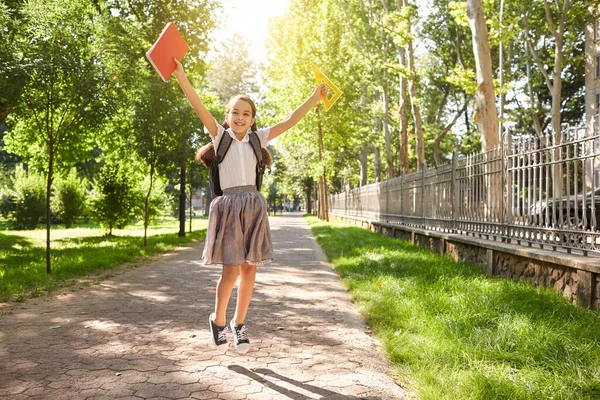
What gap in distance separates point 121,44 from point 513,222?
25.4 ft

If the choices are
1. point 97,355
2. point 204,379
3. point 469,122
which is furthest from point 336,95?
point 469,122

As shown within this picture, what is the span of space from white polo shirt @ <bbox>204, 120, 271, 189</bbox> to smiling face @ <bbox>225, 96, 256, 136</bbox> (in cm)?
6

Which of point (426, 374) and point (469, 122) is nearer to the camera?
point (426, 374)

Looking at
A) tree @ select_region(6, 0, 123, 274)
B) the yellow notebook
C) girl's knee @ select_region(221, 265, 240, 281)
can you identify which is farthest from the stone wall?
tree @ select_region(6, 0, 123, 274)

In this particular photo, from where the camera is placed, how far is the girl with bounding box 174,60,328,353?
12.0 ft

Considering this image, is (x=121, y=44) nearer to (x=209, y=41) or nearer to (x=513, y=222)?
(x=513, y=222)

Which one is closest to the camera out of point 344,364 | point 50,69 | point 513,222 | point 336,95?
point 344,364

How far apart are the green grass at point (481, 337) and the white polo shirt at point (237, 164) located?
6.15 ft

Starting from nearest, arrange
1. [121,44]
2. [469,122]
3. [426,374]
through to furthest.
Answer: [426,374], [121,44], [469,122]

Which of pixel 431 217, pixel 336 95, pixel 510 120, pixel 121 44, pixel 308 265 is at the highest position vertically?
pixel 510 120

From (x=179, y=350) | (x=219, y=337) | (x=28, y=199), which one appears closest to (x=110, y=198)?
(x=28, y=199)

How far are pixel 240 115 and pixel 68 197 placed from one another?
83.3 feet

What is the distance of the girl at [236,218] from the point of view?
365 cm

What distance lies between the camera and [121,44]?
9305 mm
